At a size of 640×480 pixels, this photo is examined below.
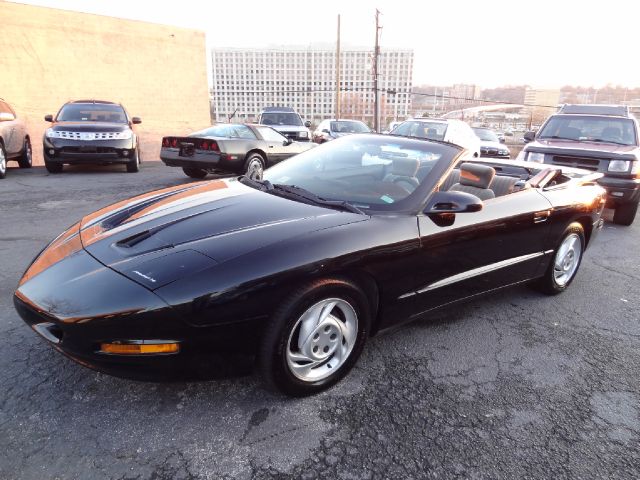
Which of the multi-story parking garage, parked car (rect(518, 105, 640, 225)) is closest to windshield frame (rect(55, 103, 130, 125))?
parked car (rect(518, 105, 640, 225))

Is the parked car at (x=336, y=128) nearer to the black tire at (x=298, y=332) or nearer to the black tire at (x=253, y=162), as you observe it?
the black tire at (x=253, y=162)

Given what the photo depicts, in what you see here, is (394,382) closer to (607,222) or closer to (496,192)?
(496,192)

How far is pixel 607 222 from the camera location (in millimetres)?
7086

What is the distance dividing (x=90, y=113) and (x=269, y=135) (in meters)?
A: 4.26

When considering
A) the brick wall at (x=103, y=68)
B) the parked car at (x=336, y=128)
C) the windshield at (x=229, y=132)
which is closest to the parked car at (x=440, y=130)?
the windshield at (x=229, y=132)

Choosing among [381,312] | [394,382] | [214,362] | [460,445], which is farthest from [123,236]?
[460,445]

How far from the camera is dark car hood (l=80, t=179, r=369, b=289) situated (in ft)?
6.64

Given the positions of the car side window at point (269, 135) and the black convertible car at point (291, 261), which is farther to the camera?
the car side window at point (269, 135)

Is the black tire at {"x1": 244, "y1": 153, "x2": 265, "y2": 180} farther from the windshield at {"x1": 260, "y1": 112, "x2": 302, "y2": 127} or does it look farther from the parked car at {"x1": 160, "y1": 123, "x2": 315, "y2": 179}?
the windshield at {"x1": 260, "y1": 112, "x2": 302, "y2": 127}

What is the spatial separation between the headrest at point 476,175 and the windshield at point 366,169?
0.44 feet

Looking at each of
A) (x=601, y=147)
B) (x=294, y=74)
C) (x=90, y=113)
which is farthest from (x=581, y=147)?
(x=294, y=74)

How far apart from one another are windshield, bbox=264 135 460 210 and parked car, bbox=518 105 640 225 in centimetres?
489

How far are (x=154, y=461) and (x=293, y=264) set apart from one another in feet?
3.31

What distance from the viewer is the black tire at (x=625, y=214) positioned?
6.69m
